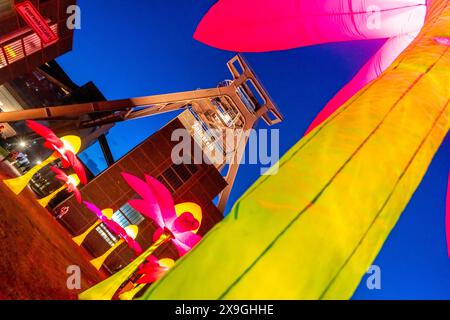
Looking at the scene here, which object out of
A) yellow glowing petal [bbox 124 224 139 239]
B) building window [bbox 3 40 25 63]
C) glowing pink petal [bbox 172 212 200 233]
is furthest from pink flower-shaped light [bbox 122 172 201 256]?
building window [bbox 3 40 25 63]

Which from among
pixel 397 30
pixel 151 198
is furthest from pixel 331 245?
pixel 151 198

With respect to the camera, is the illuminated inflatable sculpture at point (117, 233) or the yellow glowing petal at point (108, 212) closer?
the illuminated inflatable sculpture at point (117, 233)

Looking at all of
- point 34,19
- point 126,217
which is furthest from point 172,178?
point 34,19

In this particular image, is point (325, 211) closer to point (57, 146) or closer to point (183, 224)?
point (183, 224)

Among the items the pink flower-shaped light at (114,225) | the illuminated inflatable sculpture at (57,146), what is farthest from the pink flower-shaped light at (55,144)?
the pink flower-shaped light at (114,225)

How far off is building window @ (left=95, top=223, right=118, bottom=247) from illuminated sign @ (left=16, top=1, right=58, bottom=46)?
335 inches

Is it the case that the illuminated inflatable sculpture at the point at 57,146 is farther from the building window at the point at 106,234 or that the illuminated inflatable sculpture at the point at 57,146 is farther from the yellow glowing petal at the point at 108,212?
the building window at the point at 106,234

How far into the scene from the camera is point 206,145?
1752 cm

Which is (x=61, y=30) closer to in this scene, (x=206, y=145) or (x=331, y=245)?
(x=206, y=145)

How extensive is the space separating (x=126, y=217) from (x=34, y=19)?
8.99m

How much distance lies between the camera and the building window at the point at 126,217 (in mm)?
15141

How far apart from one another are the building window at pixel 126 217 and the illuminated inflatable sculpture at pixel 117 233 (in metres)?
0.56

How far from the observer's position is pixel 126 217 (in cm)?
1531

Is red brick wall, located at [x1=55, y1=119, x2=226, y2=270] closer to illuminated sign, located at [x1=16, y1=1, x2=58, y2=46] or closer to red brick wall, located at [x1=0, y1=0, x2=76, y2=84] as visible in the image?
red brick wall, located at [x1=0, y1=0, x2=76, y2=84]
